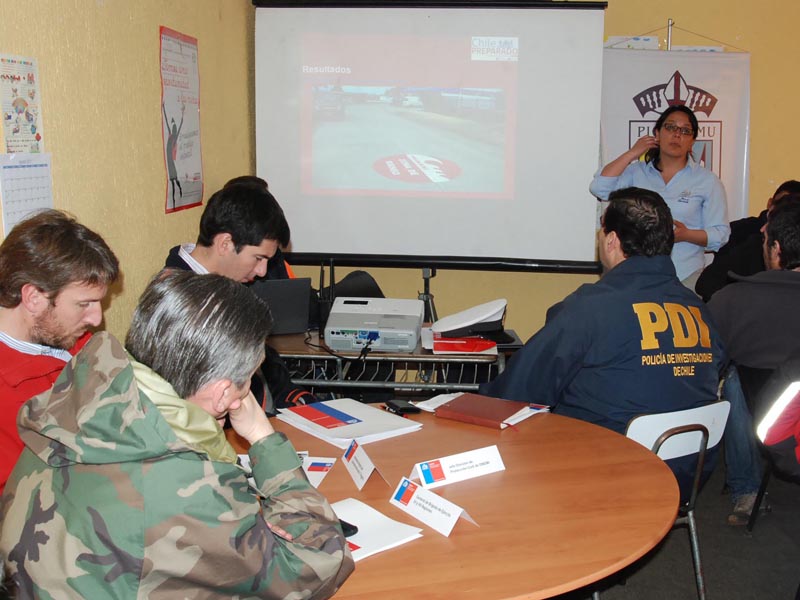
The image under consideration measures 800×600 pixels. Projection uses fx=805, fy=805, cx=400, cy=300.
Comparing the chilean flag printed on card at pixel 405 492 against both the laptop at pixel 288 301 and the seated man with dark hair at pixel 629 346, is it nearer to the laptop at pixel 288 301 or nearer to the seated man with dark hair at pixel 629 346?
the seated man with dark hair at pixel 629 346

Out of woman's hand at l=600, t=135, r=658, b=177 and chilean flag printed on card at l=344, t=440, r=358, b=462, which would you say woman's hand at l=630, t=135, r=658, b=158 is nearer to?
woman's hand at l=600, t=135, r=658, b=177

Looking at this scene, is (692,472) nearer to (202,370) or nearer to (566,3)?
(202,370)

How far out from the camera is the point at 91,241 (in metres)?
1.97

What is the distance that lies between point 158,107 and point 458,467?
206 centimetres

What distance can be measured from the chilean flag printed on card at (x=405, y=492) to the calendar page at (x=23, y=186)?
1.26m

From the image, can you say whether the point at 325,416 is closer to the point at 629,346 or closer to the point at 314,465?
the point at 314,465

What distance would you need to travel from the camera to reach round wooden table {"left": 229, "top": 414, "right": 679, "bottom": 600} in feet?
→ 4.79

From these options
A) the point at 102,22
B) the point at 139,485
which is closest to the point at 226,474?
the point at 139,485

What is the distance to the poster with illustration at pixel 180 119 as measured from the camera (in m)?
3.30

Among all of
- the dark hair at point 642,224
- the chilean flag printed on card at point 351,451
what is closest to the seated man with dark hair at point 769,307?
the dark hair at point 642,224

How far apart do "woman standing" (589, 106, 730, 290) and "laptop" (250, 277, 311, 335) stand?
1.83 m

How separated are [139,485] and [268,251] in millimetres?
1767

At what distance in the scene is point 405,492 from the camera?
5.82 feet

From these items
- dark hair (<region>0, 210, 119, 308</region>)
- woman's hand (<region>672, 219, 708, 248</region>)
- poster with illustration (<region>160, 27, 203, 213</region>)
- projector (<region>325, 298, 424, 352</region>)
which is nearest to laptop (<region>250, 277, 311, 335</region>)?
projector (<region>325, 298, 424, 352</region>)
